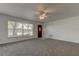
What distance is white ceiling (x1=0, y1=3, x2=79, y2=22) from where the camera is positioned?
6.74ft

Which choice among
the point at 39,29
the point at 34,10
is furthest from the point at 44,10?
the point at 39,29

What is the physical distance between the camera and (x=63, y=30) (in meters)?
2.41

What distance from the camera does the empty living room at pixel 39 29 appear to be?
2127 mm

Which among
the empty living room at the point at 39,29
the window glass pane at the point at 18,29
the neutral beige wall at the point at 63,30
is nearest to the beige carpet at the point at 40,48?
the empty living room at the point at 39,29

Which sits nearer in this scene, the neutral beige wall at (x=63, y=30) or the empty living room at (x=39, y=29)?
the empty living room at (x=39, y=29)

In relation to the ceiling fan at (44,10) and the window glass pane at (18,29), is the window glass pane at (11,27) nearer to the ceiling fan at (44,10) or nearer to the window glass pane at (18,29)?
the window glass pane at (18,29)

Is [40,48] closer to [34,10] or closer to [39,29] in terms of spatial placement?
[39,29]

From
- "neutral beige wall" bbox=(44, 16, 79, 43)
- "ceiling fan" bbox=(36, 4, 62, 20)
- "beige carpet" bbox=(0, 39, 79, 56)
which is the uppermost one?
"ceiling fan" bbox=(36, 4, 62, 20)

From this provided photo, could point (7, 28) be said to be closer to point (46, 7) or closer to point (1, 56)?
point (1, 56)

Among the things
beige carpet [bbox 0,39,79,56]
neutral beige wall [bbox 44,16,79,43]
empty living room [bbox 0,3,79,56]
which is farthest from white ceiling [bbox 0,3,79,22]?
beige carpet [bbox 0,39,79,56]

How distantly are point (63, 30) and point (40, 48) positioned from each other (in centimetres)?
74

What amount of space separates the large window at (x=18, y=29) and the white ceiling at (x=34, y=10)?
0.19 meters

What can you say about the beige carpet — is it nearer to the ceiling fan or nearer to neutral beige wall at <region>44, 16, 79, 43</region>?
neutral beige wall at <region>44, 16, 79, 43</region>

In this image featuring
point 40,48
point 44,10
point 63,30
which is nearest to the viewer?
point 44,10
